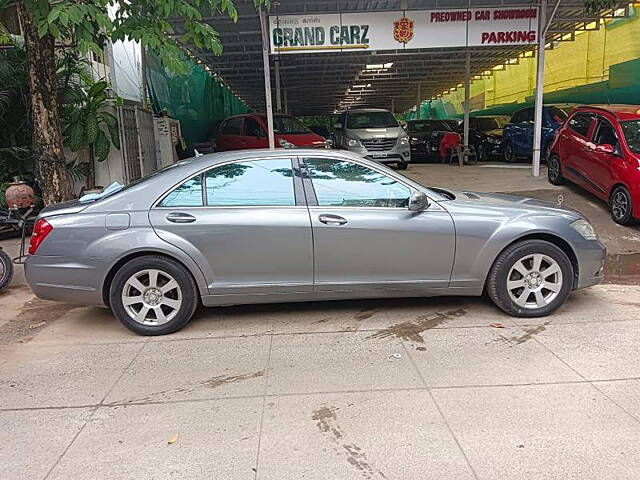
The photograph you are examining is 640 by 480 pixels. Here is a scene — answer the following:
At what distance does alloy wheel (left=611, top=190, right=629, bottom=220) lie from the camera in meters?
7.84

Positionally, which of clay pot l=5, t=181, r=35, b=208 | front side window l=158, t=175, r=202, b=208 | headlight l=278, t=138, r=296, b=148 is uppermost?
headlight l=278, t=138, r=296, b=148

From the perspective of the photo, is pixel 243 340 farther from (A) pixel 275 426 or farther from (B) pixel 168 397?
(A) pixel 275 426

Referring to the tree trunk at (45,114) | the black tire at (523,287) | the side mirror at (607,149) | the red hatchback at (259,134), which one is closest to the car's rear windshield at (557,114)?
the side mirror at (607,149)

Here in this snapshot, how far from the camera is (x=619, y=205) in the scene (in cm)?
801

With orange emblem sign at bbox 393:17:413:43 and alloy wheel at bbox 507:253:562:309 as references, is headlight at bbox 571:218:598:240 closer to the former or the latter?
alloy wheel at bbox 507:253:562:309

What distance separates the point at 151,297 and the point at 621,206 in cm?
698

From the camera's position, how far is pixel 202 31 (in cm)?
578

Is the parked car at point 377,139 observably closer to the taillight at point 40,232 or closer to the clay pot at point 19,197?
the clay pot at point 19,197

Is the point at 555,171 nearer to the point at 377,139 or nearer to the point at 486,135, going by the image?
the point at 377,139

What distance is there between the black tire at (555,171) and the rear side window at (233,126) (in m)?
8.08

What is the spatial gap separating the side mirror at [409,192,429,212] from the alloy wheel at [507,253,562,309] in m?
0.96

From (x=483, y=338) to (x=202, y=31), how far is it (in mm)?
4305

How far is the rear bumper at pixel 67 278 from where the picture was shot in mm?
4387

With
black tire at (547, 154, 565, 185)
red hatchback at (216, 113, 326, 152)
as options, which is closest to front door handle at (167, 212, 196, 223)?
black tire at (547, 154, 565, 185)
